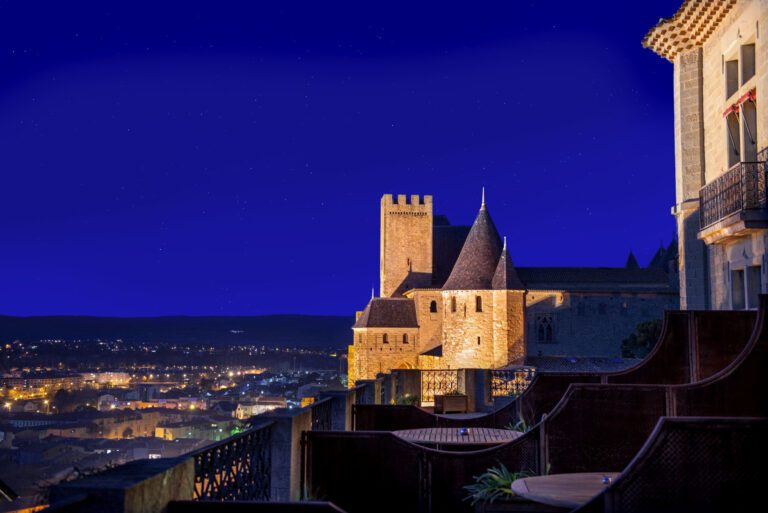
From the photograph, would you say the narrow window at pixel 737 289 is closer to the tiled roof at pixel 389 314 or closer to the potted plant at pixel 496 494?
the potted plant at pixel 496 494

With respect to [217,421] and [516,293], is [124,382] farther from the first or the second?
[516,293]

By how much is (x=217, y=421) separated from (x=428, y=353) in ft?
80.8

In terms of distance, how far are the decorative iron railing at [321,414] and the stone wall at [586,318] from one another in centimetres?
→ 3693

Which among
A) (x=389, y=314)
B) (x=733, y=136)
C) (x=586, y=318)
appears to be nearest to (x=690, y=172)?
(x=733, y=136)

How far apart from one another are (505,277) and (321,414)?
3100cm

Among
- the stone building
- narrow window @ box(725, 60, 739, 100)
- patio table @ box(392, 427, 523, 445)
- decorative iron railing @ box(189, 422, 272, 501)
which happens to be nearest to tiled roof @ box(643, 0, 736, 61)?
the stone building

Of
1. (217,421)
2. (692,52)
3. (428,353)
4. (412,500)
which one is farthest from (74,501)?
(217,421)

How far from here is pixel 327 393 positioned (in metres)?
9.37

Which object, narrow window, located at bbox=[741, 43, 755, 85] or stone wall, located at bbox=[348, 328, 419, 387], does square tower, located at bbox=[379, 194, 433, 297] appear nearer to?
stone wall, located at bbox=[348, 328, 419, 387]

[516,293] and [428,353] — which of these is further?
[428,353]

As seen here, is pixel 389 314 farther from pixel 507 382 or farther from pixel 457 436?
pixel 457 436

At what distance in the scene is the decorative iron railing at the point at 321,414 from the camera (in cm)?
809

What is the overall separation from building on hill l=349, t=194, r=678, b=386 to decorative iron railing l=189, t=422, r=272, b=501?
3241 centimetres

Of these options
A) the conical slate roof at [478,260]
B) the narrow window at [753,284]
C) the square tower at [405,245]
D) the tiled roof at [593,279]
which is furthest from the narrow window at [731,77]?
the square tower at [405,245]
